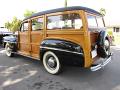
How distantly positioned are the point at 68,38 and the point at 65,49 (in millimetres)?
324

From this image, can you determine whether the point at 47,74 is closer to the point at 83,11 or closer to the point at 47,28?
the point at 47,28

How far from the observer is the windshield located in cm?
516

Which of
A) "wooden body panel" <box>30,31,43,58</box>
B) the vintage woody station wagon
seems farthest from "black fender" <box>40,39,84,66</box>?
"wooden body panel" <box>30,31,43,58</box>

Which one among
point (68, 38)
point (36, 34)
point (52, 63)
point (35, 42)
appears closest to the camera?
point (68, 38)

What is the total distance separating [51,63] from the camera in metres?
5.54

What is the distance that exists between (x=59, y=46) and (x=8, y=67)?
8.16ft

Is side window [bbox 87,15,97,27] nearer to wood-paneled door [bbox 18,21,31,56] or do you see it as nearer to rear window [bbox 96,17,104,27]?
rear window [bbox 96,17,104,27]

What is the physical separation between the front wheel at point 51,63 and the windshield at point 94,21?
58.0 inches

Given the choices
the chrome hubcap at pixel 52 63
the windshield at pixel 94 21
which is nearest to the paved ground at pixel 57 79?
the chrome hubcap at pixel 52 63

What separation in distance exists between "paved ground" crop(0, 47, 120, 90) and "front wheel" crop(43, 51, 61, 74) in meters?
0.16

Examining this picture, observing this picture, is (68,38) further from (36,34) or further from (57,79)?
(36,34)

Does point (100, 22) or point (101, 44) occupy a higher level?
point (100, 22)

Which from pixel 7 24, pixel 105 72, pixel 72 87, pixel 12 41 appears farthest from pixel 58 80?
pixel 7 24

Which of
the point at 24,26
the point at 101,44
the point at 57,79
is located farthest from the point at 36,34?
the point at 101,44
